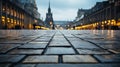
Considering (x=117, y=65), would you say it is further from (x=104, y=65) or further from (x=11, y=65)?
(x=11, y=65)

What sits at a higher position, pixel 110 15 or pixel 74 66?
pixel 110 15

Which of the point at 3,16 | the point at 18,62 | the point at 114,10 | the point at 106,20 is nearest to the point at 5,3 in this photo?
the point at 3,16

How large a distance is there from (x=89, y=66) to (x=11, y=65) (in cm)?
80

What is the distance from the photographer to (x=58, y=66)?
200cm

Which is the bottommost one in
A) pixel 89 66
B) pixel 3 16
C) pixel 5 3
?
pixel 89 66

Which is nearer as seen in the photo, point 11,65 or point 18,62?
point 11,65

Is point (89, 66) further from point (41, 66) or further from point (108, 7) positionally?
point (108, 7)

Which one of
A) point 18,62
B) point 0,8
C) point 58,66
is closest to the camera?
point 58,66

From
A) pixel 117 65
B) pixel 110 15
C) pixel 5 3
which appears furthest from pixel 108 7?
pixel 117 65

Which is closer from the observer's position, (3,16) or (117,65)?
(117,65)

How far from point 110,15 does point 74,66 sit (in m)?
63.1

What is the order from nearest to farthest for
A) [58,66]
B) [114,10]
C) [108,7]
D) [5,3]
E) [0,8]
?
[58,66], [0,8], [5,3], [114,10], [108,7]

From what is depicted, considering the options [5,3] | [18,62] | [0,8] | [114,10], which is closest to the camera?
[18,62]

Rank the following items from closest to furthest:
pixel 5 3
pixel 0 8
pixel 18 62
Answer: pixel 18 62
pixel 0 8
pixel 5 3
